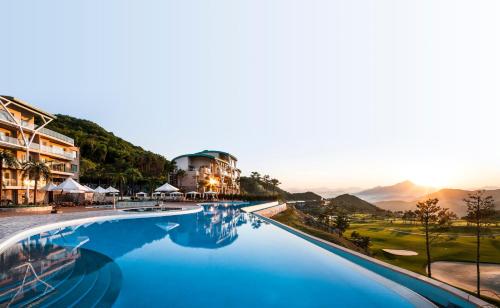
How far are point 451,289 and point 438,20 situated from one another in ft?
63.0

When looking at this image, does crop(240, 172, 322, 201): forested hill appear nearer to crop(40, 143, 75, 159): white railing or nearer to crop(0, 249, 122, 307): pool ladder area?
crop(40, 143, 75, 159): white railing

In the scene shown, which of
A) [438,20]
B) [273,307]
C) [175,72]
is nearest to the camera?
[273,307]

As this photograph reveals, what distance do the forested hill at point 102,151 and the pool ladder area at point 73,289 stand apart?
51016mm

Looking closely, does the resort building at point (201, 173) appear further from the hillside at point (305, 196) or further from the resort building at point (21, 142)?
the hillside at point (305, 196)

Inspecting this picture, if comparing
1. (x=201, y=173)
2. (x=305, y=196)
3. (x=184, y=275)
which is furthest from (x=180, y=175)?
(x=305, y=196)

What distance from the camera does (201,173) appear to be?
57875 mm

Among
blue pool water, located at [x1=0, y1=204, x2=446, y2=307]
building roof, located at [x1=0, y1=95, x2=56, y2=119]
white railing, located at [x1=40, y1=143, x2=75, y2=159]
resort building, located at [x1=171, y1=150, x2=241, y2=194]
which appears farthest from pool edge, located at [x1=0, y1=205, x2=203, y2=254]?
resort building, located at [x1=171, y1=150, x2=241, y2=194]

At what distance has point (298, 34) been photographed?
75.2ft

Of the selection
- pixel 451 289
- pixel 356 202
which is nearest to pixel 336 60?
pixel 451 289

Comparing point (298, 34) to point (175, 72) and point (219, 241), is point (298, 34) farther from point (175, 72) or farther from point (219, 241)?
point (219, 241)

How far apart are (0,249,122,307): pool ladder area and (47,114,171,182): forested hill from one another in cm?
5102

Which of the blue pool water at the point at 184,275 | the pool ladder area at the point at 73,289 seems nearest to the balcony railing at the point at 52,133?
the blue pool water at the point at 184,275

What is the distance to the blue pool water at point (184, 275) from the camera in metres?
6.31

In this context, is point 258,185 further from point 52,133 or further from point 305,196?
point 52,133
